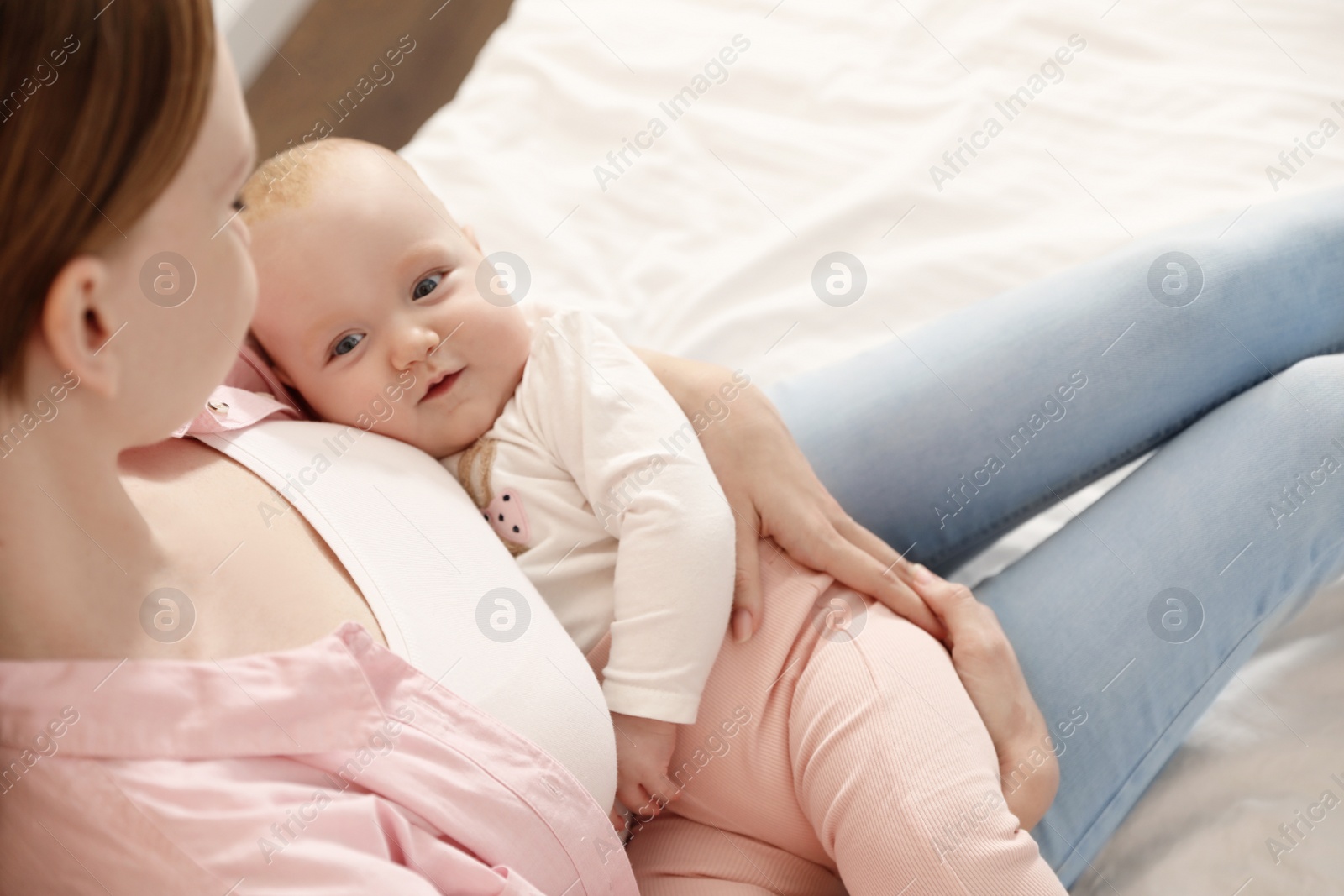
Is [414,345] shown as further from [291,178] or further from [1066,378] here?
[1066,378]

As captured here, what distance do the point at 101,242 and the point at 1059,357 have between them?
0.87 m

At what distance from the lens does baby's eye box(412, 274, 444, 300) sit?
94cm

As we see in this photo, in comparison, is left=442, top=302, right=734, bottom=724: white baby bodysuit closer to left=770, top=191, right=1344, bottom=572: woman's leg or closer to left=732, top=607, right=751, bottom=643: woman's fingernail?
left=732, top=607, right=751, bottom=643: woman's fingernail

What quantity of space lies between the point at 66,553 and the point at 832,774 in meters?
0.57

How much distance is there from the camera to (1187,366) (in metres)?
1.05

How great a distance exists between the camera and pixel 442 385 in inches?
37.0

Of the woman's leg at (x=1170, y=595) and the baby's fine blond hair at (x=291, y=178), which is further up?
the baby's fine blond hair at (x=291, y=178)

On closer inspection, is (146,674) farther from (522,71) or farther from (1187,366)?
(522,71)

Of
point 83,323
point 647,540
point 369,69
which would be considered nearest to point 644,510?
point 647,540

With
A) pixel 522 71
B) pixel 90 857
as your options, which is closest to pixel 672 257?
pixel 522 71

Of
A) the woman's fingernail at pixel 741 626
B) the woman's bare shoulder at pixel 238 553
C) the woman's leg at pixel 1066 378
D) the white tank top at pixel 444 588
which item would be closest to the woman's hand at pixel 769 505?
the woman's fingernail at pixel 741 626

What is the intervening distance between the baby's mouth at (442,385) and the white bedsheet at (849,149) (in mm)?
396

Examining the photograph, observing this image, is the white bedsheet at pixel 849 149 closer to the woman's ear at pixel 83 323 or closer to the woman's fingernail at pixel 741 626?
the woman's fingernail at pixel 741 626

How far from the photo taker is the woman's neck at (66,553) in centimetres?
58
